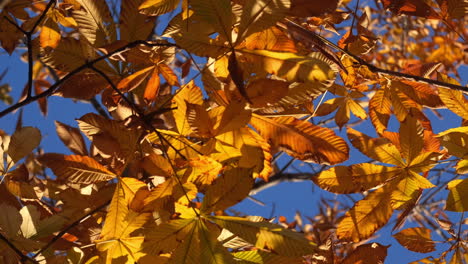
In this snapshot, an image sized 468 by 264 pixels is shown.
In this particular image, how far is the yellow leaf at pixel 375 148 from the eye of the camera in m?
0.85

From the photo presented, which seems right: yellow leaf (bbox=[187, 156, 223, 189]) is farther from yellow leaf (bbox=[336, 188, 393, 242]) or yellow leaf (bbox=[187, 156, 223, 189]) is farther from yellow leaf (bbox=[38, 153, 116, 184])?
yellow leaf (bbox=[336, 188, 393, 242])

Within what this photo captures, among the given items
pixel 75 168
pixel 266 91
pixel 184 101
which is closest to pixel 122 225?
pixel 75 168

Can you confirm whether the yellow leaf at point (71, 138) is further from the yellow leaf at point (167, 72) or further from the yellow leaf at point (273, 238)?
the yellow leaf at point (273, 238)

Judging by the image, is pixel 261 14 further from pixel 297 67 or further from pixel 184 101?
pixel 184 101

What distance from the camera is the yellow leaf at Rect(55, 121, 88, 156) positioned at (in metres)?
0.94

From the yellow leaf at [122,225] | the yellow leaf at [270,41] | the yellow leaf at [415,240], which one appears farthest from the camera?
the yellow leaf at [415,240]

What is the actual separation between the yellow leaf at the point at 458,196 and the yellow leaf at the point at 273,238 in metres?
0.34

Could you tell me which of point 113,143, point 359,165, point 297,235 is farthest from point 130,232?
point 359,165

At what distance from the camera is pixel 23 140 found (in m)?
0.85

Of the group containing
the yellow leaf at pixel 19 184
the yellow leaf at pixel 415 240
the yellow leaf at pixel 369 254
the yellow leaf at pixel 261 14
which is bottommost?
the yellow leaf at pixel 415 240

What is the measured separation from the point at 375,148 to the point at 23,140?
2.30 feet

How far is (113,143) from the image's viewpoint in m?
0.77

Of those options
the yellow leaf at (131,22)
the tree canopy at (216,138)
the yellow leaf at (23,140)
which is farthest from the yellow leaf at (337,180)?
the yellow leaf at (23,140)

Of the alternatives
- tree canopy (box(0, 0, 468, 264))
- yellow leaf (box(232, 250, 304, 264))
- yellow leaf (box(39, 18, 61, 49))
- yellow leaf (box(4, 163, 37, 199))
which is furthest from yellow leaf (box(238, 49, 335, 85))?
yellow leaf (box(4, 163, 37, 199))
